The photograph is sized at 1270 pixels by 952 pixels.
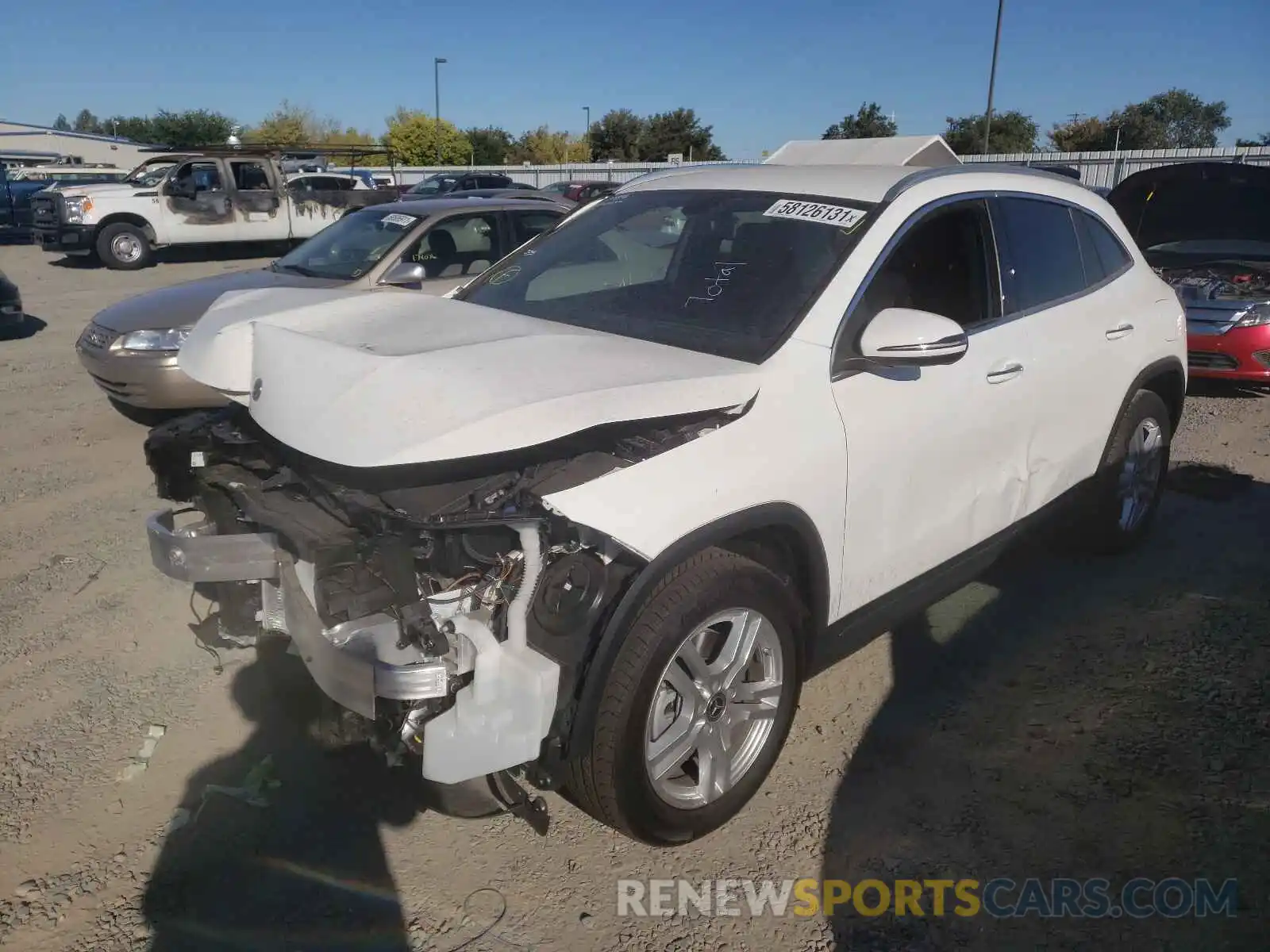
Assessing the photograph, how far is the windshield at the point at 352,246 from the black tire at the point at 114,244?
453 inches

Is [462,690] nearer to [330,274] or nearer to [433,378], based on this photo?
[433,378]

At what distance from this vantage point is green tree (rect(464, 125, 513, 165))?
202 ft

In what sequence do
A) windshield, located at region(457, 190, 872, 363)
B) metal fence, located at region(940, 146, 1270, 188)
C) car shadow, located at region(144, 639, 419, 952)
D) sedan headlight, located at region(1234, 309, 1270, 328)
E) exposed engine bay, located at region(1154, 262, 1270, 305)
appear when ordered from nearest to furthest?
car shadow, located at region(144, 639, 419, 952), windshield, located at region(457, 190, 872, 363), sedan headlight, located at region(1234, 309, 1270, 328), exposed engine bay, located at region(1154, 262, 1270, 305), metal fence, located at region(940, 146, 1270, 188)

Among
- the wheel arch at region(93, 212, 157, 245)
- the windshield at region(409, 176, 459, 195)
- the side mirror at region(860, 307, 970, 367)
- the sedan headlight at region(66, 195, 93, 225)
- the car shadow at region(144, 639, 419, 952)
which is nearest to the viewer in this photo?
the car shadow at region(144, 639, 419, 952)

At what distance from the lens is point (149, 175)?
1734 centimetres

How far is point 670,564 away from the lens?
7.93 feet

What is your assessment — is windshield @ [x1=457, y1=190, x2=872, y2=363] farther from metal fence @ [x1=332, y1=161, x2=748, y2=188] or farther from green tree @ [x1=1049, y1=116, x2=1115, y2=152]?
green tree @ [x1=1049, y1=116, x2=1115, y2=152]

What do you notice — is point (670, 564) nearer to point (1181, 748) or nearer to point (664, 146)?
point (1181, 748)

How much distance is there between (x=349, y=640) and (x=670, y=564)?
861 mm

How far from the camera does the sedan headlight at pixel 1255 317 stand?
7.68 meters

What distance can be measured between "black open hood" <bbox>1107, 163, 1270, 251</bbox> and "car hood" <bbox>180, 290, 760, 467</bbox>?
718 centimetres

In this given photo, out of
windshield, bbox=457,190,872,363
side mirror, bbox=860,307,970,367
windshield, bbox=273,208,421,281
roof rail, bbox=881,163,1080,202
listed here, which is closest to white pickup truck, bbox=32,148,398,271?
windshield, bbox=273,208,421,281

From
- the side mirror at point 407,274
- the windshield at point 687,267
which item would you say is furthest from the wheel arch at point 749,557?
the side mirror at point 407,274

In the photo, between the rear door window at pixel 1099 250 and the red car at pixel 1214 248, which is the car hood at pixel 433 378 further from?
the red car at pixel 1214 248
